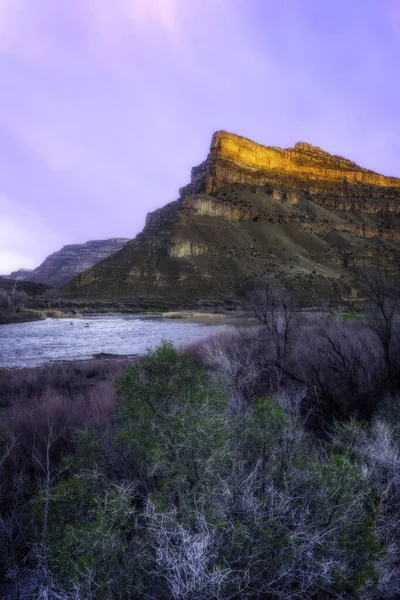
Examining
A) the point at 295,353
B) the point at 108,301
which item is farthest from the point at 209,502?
the point at 108,301

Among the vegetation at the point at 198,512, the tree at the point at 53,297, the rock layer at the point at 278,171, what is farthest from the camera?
the rock layer at the point at 278,171

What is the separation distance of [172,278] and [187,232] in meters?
16.9

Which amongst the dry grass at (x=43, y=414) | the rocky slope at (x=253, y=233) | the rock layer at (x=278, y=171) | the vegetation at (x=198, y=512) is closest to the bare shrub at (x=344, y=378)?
the vegetation at (x=198, y=512)

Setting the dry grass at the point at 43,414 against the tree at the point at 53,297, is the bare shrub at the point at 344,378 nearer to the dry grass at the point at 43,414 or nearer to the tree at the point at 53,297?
the dry grass at the point at 43,414

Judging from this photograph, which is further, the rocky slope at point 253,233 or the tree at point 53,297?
the rocky slope at point 253,233

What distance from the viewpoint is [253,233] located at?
324 ft

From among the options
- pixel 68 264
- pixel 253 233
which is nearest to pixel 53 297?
pixel 253 233

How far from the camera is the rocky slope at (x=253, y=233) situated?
3142 inches

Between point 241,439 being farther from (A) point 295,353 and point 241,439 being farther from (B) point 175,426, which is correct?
(A) point 295,353

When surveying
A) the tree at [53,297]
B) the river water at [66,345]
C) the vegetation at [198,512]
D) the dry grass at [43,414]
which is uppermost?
the tree at [53,297]

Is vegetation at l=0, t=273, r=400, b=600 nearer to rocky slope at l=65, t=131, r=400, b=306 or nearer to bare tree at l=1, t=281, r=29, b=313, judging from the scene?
bare tree at l=1, t=281, r=29, b=313

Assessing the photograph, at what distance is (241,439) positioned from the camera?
3.46 metres

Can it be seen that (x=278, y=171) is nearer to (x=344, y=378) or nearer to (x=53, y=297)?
(x=53, y=297)

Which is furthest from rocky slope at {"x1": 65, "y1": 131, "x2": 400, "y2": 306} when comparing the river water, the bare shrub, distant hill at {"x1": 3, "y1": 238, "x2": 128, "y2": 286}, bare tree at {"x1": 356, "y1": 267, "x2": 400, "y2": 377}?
distant hill at {"x1": 3, "y1": 238, "x2": 128, "y2": 286}
